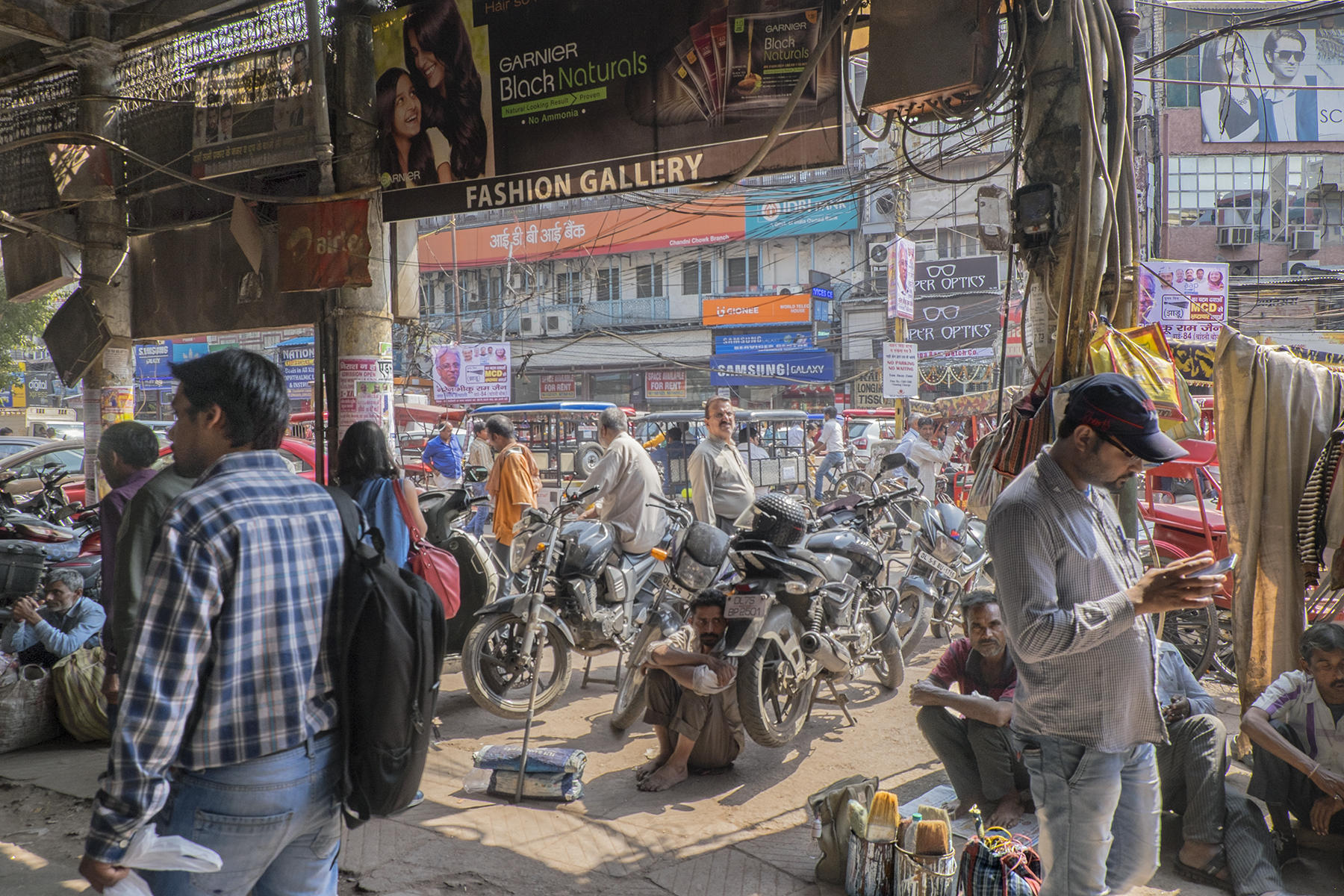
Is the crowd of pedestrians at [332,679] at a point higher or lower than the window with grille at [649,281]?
lower

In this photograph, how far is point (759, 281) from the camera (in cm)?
3341

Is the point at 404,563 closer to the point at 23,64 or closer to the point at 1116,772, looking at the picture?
the point at 1116,772

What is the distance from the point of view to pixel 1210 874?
3.37m

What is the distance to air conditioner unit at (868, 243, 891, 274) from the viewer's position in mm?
30484

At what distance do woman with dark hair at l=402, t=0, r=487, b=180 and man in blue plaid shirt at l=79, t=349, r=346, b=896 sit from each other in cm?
344

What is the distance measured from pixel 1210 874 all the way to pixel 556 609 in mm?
3569

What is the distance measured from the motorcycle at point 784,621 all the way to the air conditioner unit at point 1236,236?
82.4 ft

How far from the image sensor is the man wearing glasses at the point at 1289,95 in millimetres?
24078

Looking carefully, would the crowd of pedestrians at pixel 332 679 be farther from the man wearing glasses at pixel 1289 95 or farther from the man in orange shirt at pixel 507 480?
the man wearing glasses at pixel 1289 95

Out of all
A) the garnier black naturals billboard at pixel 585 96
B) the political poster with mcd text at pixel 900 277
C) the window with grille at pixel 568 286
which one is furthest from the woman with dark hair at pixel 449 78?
the window with grille at pixel 568 286

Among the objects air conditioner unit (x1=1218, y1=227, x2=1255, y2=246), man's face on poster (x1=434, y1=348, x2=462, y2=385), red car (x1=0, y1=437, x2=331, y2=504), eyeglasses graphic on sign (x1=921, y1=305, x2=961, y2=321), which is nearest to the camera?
red car (x1=0, y1=437, x2=331, y2=504)

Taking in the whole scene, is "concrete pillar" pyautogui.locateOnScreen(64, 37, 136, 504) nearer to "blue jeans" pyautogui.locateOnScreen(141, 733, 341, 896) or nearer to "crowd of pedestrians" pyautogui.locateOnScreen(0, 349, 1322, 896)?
"crowd of pedestrians" pyautogui.locateOnScreen(0, 349, 1322, 896)

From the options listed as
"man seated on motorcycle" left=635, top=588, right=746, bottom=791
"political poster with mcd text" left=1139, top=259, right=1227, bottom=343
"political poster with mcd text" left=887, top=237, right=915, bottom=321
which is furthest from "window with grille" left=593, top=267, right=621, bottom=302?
"man seated on motorcycle" left=635, top=588, right=746, bottom=791

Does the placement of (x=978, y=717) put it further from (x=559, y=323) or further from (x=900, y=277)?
(x=559, y=323)
